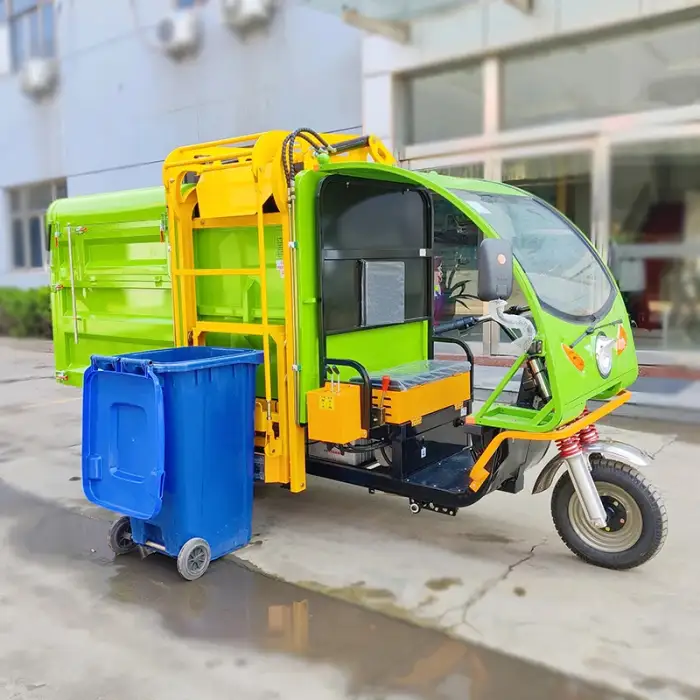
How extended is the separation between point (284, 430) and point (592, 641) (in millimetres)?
1938

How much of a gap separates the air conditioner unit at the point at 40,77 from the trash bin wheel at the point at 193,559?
46.8 ft

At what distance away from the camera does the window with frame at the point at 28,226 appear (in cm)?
1708

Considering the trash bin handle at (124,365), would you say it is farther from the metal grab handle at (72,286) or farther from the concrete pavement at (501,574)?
the metal grab handle at (72,286)

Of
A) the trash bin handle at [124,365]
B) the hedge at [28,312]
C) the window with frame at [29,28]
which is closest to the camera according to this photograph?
the trash bin handle at [124,365]

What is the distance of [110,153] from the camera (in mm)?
14102

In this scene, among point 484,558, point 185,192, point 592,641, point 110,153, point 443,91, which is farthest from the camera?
point 110,153

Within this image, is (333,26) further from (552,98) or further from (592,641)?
(592,641)

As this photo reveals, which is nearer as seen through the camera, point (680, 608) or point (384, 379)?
point (680, 608)

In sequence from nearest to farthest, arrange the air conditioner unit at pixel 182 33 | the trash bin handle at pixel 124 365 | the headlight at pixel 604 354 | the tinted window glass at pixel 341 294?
1. the trash bin handle at pixel 124 365
2. the headlight at pixel 604 354
3. the tinted window glass at pixel 341 294
4. the air conditioner unit at pixel 182 33

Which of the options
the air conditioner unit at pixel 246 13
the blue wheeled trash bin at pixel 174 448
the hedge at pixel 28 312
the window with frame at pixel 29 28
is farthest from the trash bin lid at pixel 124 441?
the window with frame at pixel 29 28

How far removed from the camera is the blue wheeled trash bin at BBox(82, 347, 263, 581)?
3727 mm

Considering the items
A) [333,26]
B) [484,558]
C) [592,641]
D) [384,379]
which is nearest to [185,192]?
[384,379]

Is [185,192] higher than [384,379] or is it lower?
higher

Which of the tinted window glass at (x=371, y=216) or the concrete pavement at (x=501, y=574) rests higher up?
the tinted window glass at (x=371, y=216)
